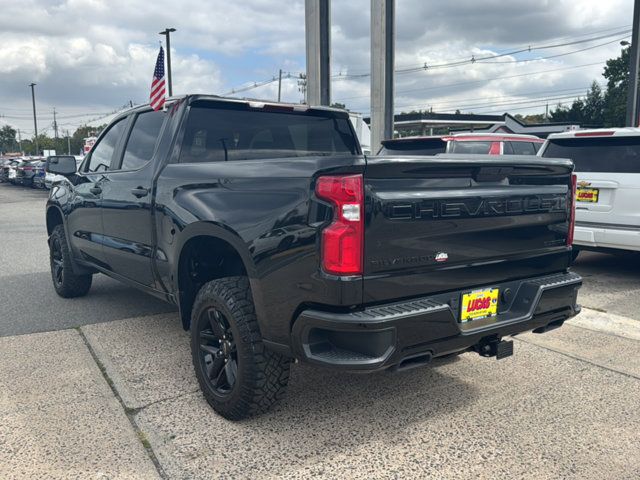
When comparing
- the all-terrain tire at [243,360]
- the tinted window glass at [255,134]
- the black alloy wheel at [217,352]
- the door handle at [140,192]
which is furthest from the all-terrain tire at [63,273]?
the all-terrain tire at [243,360]

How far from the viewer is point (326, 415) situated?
340cm

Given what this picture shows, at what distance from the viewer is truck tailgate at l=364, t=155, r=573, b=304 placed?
267 centimetres

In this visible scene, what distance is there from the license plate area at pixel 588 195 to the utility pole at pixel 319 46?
11261 millimetres

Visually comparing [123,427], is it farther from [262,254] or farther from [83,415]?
[262,254]

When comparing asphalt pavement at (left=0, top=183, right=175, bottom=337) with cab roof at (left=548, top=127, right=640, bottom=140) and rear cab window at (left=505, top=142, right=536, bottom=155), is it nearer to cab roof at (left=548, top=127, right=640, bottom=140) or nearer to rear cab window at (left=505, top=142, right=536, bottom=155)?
cab roof at (left=548, top=127, right=640, bottom=140)

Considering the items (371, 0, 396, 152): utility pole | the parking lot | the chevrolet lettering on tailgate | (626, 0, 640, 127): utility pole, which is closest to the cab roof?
the parking lot

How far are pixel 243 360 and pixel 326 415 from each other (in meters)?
0.68

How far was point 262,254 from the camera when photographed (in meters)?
2.93

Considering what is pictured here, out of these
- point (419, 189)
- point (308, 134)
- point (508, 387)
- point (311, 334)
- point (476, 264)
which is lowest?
point (508, 387)

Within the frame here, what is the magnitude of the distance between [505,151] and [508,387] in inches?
269

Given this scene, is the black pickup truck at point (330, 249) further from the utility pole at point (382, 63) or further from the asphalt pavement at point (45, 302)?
the utility pole at point (382, 63)

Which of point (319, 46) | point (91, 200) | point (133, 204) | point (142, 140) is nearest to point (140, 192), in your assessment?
point (133, 204)

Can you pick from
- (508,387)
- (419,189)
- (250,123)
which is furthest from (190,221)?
(508,387)

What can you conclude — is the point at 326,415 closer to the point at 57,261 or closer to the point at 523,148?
the point at 57,261
